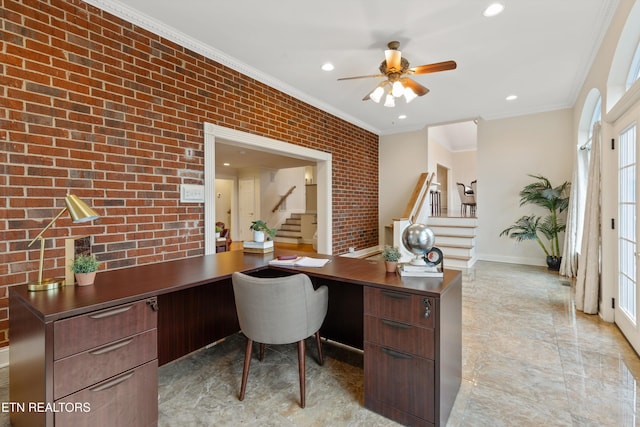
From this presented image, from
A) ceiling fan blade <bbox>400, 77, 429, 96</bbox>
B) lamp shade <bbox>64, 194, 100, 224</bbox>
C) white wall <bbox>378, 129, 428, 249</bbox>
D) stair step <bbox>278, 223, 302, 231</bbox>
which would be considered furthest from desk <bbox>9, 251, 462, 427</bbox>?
stair step <bbox>278, 223, 302, 231</bbox>

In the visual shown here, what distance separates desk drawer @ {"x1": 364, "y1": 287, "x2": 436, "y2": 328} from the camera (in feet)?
4.79

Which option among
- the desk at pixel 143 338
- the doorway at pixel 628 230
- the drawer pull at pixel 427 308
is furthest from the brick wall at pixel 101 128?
the doorway at pixel 628 230

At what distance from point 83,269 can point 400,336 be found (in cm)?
169

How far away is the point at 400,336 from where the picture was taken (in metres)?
1.55

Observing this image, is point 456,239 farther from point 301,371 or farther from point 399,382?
point 301,371

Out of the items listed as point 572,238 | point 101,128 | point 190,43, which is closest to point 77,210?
point 101,128

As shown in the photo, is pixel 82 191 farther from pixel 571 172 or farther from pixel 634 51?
pixel 571 172

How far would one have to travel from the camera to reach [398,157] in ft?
21.7

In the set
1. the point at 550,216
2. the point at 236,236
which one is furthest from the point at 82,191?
the point at 236,236

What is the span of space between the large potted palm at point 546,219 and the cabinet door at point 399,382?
15.5 feet

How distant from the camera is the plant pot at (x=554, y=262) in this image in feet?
15.8

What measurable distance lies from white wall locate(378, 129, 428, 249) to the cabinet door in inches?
206

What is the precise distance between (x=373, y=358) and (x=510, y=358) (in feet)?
4.36

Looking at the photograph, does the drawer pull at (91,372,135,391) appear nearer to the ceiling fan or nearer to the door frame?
the door frame
